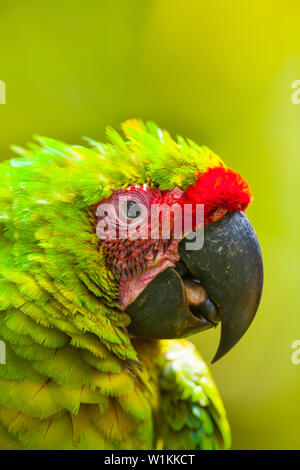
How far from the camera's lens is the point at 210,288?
1021 millimetres

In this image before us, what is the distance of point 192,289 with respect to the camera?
1.04 meters

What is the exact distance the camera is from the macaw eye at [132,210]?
1030 millimetres

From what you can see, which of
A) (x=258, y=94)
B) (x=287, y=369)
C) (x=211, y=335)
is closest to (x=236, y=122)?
(x=258, y=94)

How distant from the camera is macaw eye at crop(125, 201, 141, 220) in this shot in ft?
3.38

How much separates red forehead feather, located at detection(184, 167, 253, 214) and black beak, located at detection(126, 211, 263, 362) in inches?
1.6

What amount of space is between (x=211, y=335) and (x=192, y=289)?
5.45ft

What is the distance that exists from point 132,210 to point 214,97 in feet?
5.38
